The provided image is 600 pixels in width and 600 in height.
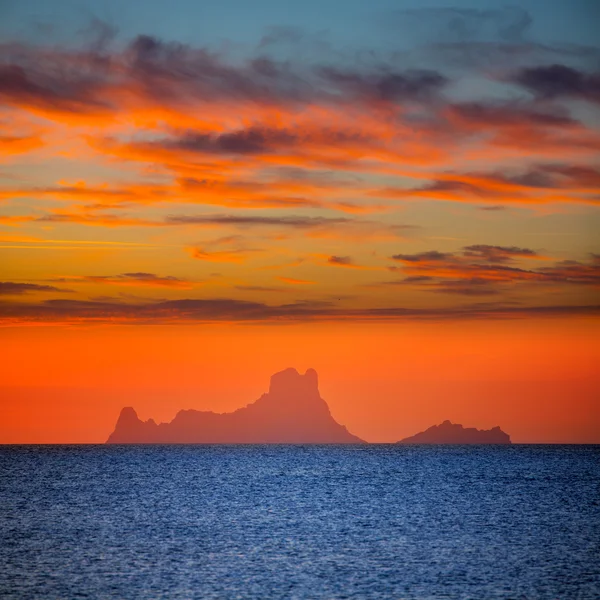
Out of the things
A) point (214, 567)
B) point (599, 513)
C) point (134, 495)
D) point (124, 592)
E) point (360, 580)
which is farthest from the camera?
point (134, 495)

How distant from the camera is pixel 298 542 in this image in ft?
220

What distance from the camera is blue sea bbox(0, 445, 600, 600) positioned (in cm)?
4816

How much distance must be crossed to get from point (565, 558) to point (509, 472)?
125m

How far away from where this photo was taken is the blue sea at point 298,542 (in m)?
48.2

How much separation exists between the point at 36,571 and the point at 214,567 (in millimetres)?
10620

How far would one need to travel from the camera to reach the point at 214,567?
180 ft

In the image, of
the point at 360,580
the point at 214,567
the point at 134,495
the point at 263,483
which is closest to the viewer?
the point at 360,580

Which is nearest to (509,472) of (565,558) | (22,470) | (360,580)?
(22,470)

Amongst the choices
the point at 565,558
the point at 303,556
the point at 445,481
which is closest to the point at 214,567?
the point at 303,556

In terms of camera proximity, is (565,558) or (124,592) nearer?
(124,592)

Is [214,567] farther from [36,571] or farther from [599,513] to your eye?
[599,513]

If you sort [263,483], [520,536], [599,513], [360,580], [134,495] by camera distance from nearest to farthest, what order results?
[360,580] → [520,536] → [599,513] → [134,495] → [263,483]

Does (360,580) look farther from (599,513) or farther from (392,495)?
(392,495)

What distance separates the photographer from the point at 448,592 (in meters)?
46.8
